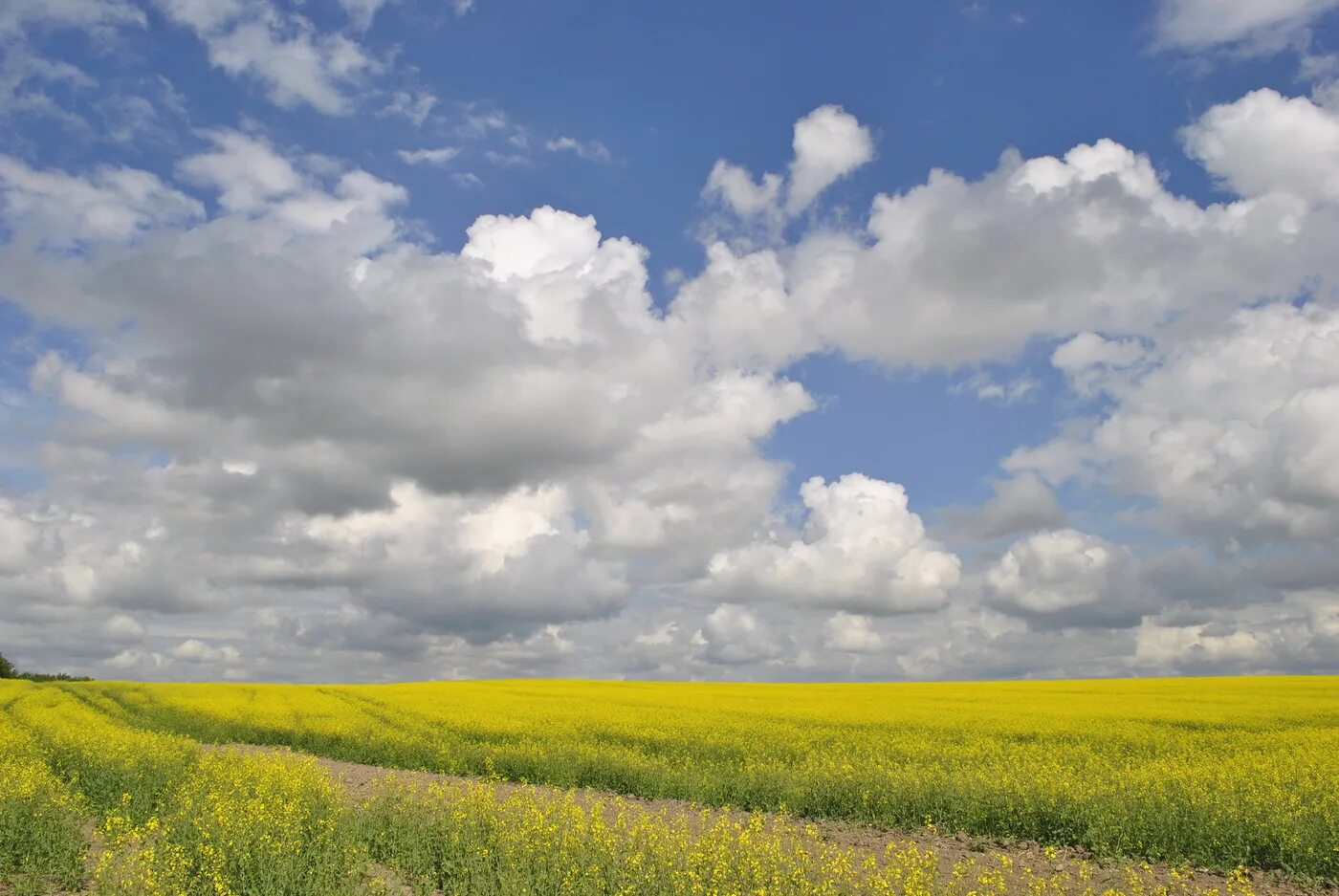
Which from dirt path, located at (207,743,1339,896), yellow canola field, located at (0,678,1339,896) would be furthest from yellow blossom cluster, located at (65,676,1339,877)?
dirt path, located at (207,743,1339,896)

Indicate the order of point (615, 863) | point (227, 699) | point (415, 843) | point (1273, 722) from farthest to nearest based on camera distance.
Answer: point (227, 699), point (1273, 722), point (415, 843), point (615, 863)

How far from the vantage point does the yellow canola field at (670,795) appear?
35.7ft

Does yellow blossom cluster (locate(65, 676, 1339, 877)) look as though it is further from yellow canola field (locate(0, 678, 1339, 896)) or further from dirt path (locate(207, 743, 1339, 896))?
dirt path (locate(207, 743, 1339, 896))

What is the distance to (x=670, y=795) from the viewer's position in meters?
18.5

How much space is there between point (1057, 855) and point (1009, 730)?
12758mm

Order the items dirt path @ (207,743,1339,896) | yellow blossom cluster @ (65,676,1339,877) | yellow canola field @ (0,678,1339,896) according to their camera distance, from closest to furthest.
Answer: yellow canola field @ (0,678,1339,896) < dirt path @ (207,743,1339,896) < yellow blossom cluster @ (65,676,1339,877)

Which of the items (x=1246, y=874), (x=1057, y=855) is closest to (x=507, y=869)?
(x=1057, y=855)

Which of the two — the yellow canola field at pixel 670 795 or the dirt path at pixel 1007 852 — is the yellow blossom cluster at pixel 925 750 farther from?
the dirt path at pixel 1007 852

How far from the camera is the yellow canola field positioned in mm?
10875

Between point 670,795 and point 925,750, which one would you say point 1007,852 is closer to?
point 670,795

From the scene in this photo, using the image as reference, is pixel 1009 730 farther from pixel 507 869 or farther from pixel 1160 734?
pixel 507 869

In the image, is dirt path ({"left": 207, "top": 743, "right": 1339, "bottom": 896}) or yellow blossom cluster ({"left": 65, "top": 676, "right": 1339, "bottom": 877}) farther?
yellow blossom cluster ({"left": 65, "top": 676, "right": 1339, "bottom": 877})

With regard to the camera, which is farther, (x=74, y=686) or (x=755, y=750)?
(x=74, y=686)

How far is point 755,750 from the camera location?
2200 cm
